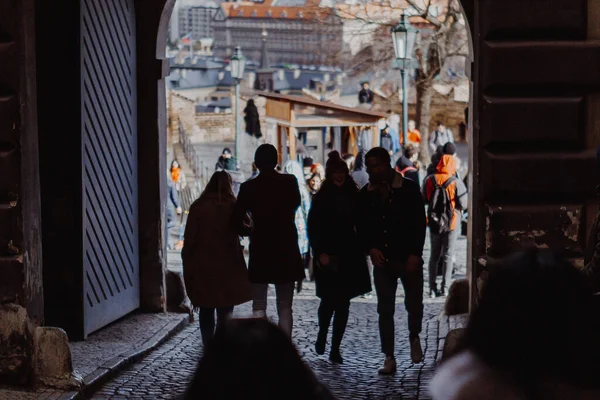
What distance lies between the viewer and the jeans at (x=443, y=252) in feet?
40.0

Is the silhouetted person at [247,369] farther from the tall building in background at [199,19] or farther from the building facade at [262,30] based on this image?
the tall building in background at [199,19]

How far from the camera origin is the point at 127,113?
34.6 ft

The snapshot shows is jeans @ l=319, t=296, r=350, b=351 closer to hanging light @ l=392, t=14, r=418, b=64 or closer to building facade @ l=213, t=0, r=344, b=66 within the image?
hanging light @ l=392, t=14, r=418, b=64

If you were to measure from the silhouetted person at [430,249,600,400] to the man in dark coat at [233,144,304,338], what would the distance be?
5778mm

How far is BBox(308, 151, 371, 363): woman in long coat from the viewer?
28.1 feet

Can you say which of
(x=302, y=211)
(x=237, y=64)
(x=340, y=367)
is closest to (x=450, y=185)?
(x=302, y=211)

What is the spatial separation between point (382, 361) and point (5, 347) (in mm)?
2847

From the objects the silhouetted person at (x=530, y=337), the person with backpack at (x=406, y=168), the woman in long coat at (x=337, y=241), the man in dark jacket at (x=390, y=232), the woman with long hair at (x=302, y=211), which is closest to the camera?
the silhouetted person at (x=530, y=337)

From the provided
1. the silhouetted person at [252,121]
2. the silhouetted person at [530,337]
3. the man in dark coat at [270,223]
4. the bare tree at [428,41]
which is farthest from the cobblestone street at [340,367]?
the silhouetted person at [252,121]

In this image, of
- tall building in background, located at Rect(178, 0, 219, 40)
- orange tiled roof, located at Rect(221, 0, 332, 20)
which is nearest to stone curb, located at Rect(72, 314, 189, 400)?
tall building in background, located at Rect(178, 0, 219, 40)

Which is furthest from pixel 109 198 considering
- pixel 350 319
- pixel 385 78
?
pixel 385 78

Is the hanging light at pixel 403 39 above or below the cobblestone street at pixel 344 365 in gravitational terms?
above

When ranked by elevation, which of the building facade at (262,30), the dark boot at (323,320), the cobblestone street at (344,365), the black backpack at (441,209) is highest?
the building facade at (262,30)

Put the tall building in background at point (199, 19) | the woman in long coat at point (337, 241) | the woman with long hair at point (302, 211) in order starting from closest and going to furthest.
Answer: the woman in long coat at point (337, 241), the woman with long hair at point (302, 211), the tall building in background at point (199, 19)
